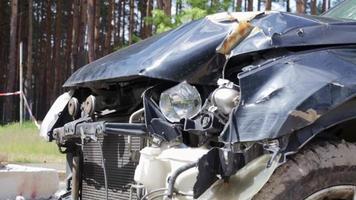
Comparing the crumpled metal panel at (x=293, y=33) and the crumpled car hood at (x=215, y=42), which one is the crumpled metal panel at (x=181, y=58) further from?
the crumpled metal panel at (x=293, y=33)

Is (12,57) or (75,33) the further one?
(75,33)

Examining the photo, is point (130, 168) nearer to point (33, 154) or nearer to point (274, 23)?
point (274, 23)

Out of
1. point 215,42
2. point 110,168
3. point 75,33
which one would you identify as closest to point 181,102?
point 215,42

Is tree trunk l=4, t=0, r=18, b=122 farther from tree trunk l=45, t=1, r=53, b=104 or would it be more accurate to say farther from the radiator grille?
the radiator grille

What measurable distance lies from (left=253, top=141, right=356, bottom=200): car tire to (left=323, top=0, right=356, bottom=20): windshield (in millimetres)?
1793

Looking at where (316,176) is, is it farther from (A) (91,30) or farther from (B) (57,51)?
(B) (57,51)

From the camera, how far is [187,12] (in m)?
17.3

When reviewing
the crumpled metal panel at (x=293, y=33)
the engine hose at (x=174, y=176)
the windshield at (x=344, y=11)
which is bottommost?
the engine hose at (x=174, y=176)

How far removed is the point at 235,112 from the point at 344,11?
2299 millimetres

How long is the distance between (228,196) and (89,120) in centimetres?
123

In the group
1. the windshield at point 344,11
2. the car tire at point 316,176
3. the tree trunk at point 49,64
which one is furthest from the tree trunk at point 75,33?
the car tire at point 316,176

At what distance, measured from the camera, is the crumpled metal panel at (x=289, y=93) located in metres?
2.75

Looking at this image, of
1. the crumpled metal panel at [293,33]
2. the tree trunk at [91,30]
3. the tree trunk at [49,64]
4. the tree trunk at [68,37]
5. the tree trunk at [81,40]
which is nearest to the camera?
the crumpled metal panel at [293,33]

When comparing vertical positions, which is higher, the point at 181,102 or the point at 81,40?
the point at 181,102
